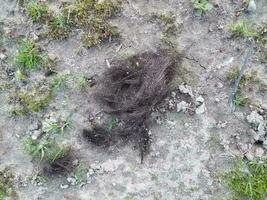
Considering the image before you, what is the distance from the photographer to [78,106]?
506cm

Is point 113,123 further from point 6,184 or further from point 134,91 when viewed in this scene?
point 6,184

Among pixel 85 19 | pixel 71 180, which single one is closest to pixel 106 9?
pixel 85 19

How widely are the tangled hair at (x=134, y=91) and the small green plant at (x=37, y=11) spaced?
97cm

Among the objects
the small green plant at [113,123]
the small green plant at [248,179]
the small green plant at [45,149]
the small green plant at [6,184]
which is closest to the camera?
the small green plant at [248,179]

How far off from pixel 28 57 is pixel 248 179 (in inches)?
94.0

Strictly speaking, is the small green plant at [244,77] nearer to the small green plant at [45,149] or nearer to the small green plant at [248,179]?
the small green plant at [248,179]

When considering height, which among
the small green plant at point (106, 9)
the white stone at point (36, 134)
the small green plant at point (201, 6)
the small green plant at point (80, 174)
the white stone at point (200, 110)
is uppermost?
the small green plant at point (201, 6)

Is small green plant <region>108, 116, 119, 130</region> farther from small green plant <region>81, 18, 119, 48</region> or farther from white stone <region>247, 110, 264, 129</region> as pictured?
white stone <region>247, 110, 264, 129</region>

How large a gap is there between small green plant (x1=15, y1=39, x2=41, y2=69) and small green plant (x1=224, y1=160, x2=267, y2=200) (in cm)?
214

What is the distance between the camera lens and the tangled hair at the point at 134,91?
15.9 feet

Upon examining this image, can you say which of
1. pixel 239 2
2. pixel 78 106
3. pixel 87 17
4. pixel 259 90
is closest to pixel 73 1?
pixel 87 17

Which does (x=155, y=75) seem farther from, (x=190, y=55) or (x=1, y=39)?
(x=1, y=39)

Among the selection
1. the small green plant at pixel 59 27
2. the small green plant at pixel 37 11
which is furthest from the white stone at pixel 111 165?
the small green plant at pixel 37 11

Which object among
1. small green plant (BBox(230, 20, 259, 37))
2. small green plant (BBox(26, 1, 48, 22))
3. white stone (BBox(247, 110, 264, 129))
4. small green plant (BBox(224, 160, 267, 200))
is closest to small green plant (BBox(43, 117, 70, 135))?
small green plant (BBox(26, 1, 48, 22))
